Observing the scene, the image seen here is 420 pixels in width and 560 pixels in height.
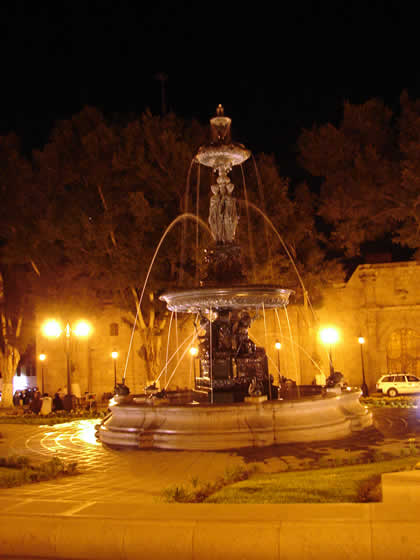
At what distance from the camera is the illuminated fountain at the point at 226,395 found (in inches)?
439

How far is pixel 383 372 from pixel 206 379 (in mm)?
20764

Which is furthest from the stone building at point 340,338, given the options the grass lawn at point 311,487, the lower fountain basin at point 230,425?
the grass lawn at point 311,487

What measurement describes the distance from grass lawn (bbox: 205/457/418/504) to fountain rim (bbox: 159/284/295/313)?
4591mm

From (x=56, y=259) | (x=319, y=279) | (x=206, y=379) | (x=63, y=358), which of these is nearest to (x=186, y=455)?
(x=206, y=379)

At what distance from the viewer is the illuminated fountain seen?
439 inches

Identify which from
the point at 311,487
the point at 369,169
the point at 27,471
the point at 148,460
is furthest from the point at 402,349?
the point at 311,487

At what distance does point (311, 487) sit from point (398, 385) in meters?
22.7

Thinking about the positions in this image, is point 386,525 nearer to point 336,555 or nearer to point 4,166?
point 336,555

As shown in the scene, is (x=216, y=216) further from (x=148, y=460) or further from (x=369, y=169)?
(x=369, y=169)

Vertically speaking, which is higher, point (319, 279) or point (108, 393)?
point (319, 279)

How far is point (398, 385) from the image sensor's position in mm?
28578

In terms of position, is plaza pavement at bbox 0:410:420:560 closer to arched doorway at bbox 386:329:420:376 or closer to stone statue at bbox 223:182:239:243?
stone statue at bbox 223:182:239:243

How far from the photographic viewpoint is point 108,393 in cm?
3350

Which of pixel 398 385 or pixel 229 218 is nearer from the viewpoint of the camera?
pixel 229 218
